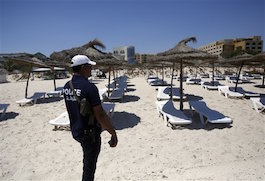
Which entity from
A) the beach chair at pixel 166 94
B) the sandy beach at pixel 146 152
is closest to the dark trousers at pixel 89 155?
the sandy beach at pixel 146 152

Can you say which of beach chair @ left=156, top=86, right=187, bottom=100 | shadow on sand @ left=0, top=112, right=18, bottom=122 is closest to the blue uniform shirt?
shadow on sand @ left=0, top=112, right=18, bottom=122

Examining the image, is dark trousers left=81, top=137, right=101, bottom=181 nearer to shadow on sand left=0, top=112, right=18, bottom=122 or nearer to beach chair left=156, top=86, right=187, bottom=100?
shadow on sand left=0, top=112, right=18, bottom=122

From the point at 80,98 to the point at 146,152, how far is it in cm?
228

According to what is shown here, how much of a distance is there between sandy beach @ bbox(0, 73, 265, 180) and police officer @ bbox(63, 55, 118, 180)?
3.69 feet

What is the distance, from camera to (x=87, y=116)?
5.80 feet

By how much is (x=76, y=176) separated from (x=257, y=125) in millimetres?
4708

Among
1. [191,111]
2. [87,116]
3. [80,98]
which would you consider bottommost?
[191,111]

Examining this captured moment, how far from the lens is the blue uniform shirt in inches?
66.7

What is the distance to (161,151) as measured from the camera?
358 cm

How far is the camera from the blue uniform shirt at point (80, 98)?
1.69 m

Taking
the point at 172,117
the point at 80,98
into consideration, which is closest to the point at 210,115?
the point at 172,117

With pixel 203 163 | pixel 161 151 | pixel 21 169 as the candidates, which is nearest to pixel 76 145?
pixel 21 169

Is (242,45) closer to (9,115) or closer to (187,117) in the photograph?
(187,117)

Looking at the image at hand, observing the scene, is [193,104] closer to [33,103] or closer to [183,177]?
[183,177]
